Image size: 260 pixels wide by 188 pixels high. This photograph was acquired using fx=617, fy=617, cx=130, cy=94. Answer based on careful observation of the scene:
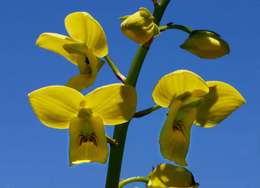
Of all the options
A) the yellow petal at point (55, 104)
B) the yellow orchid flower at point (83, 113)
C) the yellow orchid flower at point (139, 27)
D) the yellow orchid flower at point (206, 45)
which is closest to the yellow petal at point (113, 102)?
the yellow orchid flower at point (83, 113)

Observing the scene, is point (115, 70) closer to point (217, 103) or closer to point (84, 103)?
point (84, 103)

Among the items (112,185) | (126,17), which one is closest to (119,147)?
(112,185)

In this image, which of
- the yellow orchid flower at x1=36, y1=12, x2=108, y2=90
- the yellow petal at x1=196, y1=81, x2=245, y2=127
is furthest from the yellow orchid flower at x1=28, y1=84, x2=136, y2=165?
the yellow petal at x1=196, y1=81, x2=245, y2=127

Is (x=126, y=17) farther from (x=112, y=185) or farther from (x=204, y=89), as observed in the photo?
(x=112, y=185)

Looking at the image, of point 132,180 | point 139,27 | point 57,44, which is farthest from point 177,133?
point 57,44

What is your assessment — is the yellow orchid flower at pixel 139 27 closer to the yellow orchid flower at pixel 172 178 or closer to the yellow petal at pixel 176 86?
the yellow petal at pixel 176 86

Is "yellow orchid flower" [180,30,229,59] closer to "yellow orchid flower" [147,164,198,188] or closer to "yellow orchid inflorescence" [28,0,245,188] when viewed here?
"yellow orchid inflorescence" [28,0,245,188]
